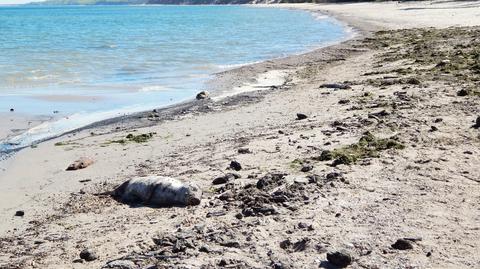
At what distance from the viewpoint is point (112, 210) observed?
673 cm

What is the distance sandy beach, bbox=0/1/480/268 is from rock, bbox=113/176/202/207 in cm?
14

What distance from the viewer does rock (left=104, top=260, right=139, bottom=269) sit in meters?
4.98

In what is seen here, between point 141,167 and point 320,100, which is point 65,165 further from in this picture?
point 320,100

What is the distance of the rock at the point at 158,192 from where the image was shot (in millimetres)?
6594

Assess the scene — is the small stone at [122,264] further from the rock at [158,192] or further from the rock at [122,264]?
the rock at [158,192]

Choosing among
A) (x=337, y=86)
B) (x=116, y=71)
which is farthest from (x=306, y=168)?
(x=116, y=71)

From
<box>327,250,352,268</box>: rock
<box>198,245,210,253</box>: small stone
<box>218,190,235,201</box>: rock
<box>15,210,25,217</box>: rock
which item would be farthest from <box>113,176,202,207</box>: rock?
<box>327,250,352,268</box>: rock

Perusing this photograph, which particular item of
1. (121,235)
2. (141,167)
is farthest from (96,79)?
(121,235)

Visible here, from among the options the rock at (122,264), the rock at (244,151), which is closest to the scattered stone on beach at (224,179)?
the rock at (244,151)

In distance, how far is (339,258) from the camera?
15.8 feet

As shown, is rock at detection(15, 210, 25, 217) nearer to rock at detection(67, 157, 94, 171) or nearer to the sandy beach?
the sandy beach

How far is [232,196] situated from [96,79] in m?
14.7

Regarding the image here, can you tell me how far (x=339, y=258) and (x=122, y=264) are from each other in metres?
1.80

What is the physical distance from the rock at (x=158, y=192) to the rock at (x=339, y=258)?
2.11 m
